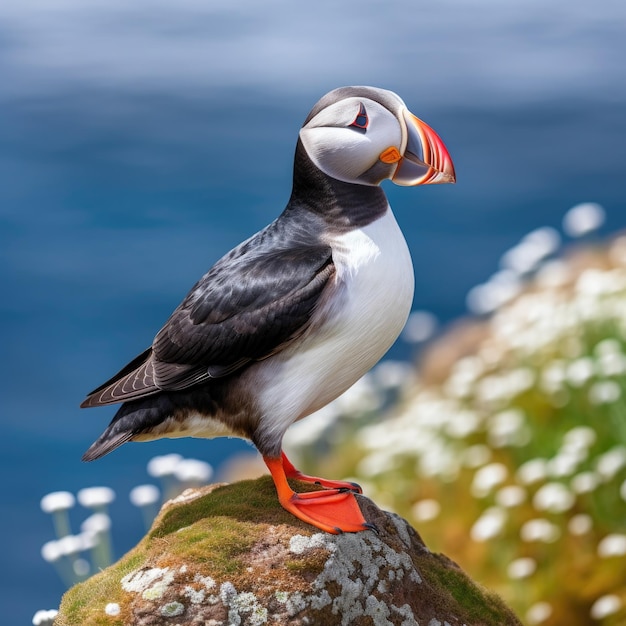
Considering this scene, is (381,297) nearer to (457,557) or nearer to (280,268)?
(280,268)

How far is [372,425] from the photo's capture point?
9398 mm

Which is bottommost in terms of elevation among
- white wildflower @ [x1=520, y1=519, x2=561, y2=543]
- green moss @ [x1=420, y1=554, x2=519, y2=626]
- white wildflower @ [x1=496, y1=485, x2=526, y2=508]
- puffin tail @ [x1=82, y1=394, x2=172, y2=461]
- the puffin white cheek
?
green moss @ [x1=420, y1=554, x2=519, y2=626]

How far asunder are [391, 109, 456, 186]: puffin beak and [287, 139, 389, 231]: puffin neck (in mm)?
182

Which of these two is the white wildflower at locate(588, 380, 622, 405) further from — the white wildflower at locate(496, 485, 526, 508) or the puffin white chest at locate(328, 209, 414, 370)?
the puffin white chest at locate(328, 209, 414, 370)

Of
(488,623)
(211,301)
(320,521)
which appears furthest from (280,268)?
(488,623)

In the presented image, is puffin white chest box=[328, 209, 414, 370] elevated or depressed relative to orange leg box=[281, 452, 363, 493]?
elevated

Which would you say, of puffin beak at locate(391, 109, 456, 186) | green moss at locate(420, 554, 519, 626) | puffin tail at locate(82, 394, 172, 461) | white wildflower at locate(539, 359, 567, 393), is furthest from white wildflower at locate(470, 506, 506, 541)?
puffin beak at locate(391, 109, 456, 186)

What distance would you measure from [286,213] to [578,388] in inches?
161

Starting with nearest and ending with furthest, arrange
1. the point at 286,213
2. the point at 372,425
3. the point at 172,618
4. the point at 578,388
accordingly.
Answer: the point at 172,618 < the point at 286,213 < the point at 578,388 < the point at 372,425

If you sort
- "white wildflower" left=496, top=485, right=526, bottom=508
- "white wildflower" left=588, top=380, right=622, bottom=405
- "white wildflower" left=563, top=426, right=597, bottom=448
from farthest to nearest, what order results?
"white wildflower" left=588, top=380, right=622, bottom=405, "white wildflower" left=563, top=426, right=597, bottom=448, "white wildflower" left=496, top=485, right=526, bottom=508

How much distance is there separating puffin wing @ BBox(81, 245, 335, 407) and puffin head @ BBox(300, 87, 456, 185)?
1.24 ft

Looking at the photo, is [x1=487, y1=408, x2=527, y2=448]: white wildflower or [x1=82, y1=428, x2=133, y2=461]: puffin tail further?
[x1=487, y1=408, x2=527, y2=448]: white wildflower

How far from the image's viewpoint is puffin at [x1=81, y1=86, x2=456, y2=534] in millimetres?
4500

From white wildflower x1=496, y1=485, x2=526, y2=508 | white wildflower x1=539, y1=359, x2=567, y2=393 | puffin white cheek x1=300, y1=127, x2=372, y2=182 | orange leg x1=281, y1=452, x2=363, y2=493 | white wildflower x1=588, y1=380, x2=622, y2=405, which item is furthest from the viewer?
white wildflower x1=539, y1=359, x2=567, y2=393
